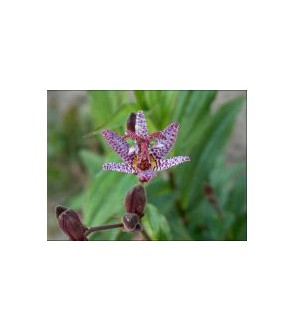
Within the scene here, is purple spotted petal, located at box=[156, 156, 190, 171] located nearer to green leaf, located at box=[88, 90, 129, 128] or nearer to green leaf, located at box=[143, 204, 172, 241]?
green leaf, located at box=[143, 204, 172, 241]

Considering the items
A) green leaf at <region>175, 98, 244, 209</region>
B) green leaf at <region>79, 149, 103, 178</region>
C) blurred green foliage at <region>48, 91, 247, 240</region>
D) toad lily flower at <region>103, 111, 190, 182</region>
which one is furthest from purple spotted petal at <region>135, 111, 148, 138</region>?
green leaf at <region>79, 149, 103, 178</region>

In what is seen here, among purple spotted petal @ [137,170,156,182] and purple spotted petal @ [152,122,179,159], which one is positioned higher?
purple spotted petal @ [152,122,179,159]

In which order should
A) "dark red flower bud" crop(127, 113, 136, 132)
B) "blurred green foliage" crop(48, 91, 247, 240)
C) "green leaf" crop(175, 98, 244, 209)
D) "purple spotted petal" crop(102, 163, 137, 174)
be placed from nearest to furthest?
"purple spotted petal" crop(102, 163, 137, 174)
"dark red flower bud" crop(127, 113, 136, 132)
"blurred green foliage" crop(48, 91, 247, 240)
"green leaf" crop(175, 98, 244, 209)

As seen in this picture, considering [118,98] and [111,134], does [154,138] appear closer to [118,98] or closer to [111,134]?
[111,134]

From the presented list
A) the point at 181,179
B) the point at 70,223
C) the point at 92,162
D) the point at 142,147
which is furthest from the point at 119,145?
the point at 92,162

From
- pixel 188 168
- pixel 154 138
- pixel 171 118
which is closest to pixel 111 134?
pixel 154 138

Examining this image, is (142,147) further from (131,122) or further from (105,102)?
(105,102)
